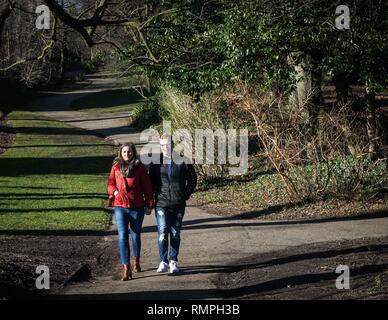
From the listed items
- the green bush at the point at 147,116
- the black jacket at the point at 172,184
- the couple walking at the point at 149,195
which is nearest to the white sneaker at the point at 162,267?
the couple walking at the point at 149,195

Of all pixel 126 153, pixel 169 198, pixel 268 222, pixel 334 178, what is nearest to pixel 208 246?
pixel 169 198

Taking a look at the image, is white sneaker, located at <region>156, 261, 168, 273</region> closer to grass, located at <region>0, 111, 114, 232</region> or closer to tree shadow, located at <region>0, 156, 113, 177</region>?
grass, located at <region>0, 111, 114, 232</region>

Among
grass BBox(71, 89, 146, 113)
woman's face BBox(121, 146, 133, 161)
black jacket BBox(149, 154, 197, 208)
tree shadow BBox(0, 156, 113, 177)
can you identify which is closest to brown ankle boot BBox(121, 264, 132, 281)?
black jacket BBox(149, 154, 197, 208)

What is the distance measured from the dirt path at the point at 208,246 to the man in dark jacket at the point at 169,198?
1.02 ft

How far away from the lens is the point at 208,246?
10.0m

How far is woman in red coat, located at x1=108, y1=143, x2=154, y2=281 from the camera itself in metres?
7.92

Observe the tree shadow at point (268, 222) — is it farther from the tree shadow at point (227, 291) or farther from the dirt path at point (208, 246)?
the tree shadow at point (227, 291)

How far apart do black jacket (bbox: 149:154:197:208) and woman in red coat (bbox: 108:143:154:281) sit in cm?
19

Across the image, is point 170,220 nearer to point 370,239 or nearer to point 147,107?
point 370,239

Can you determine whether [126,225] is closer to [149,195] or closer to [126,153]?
[149,195]

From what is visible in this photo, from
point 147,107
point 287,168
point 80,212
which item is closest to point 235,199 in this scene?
point 287,168

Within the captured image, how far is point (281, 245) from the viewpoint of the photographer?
998 cm

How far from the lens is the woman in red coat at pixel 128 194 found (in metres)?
7.92

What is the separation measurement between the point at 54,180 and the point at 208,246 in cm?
923
